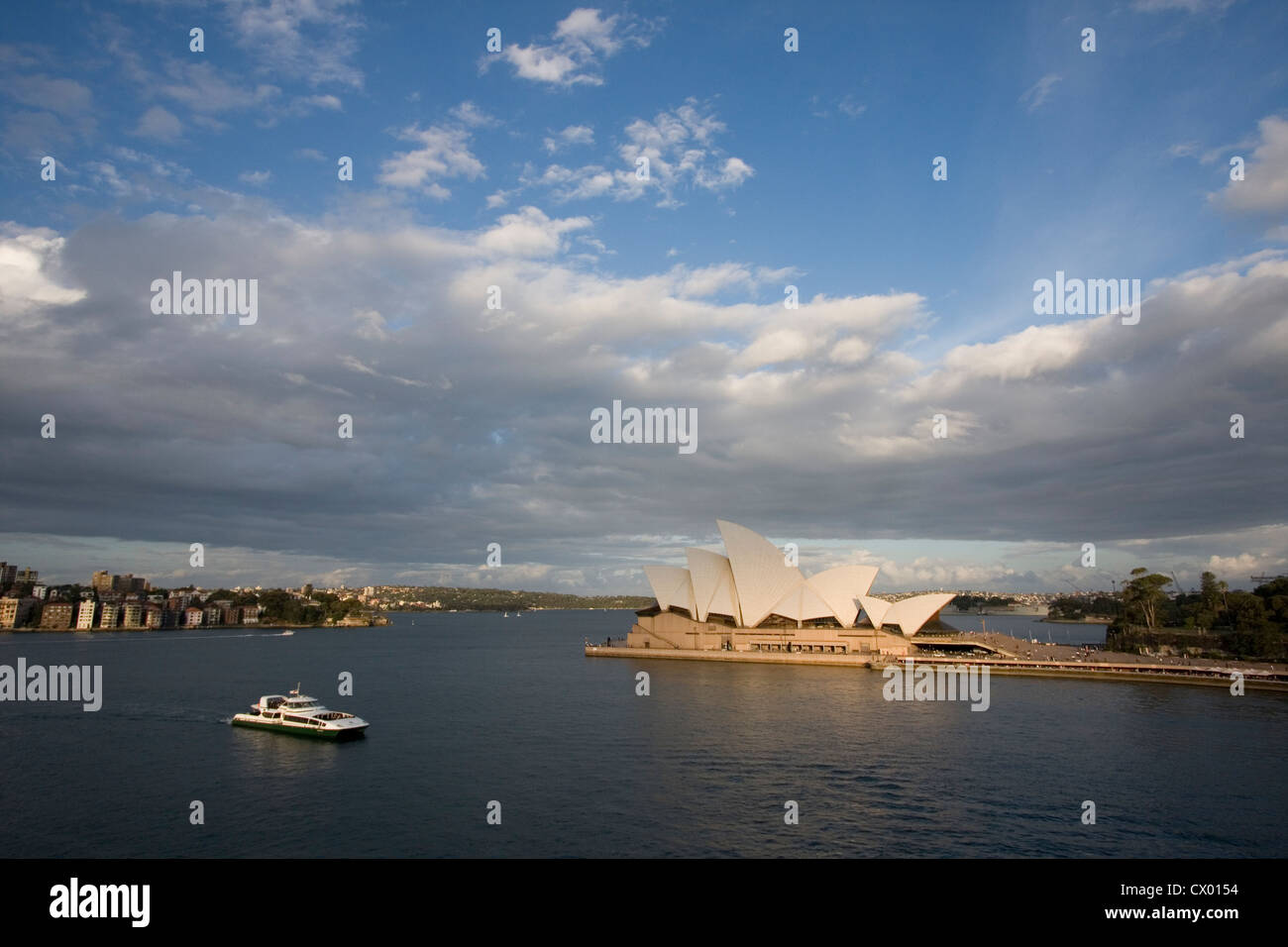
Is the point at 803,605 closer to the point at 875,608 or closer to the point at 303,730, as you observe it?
the point at 875,608

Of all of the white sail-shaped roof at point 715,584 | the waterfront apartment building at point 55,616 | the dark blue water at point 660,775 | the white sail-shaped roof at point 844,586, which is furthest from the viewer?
the waterfront apartment building at point 55,616

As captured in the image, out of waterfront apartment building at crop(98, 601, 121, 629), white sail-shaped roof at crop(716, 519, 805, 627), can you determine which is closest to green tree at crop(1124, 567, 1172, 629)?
white sail-shaped roof at crop(716, 519, 805, 627)

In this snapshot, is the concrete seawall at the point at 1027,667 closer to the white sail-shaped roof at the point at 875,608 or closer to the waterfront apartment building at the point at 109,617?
the white sail-shaped roof at the point at 875,608

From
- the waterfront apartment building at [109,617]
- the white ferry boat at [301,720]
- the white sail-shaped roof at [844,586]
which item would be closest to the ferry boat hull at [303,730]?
the white ferry boat at [301,720]

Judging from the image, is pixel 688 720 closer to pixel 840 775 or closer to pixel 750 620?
pixel 840 775

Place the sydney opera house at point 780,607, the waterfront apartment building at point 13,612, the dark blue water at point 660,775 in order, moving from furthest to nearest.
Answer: the waterfront apartment building at point 13,612 → the sydney opera house at point 780,607 → the dark blue water at point 660,775

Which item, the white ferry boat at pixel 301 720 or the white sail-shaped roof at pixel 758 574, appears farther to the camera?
the white sail-shaped roof at pixel 758 574
